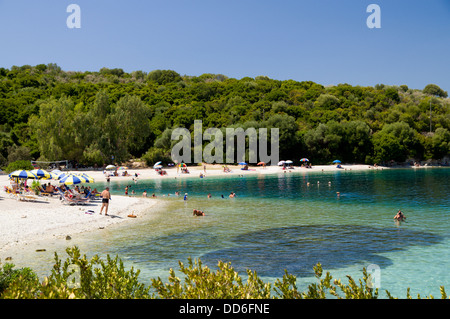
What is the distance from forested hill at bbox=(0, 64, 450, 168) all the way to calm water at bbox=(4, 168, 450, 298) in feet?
174

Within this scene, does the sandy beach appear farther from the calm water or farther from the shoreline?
the calm water

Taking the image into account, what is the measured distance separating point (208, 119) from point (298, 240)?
8685 cm

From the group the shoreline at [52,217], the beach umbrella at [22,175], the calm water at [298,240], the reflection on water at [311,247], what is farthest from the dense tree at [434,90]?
the beach umbrella at [22,175]

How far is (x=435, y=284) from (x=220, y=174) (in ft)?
214

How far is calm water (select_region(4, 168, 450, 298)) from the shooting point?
15539mm

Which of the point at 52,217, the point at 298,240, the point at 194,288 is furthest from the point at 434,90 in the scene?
the point at 194,288

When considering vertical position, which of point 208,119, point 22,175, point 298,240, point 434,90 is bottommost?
point 298,240

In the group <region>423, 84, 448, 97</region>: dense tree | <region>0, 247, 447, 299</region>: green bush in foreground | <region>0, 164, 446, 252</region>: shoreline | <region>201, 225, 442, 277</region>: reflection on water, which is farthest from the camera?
<region>423, 84, 448, 97</region>: dense tree

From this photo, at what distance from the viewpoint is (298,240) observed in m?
21.2

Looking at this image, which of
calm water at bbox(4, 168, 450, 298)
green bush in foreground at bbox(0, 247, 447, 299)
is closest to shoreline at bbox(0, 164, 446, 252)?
calm water at bbox(4, 168, 450, 298)

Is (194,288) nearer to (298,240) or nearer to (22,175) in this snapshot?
(298,240)

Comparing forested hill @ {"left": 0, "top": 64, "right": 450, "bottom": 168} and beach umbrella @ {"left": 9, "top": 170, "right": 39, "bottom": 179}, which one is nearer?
beach umbrella @ {"left": 9, "top": 170, "right": 39, "bottom": 179}
